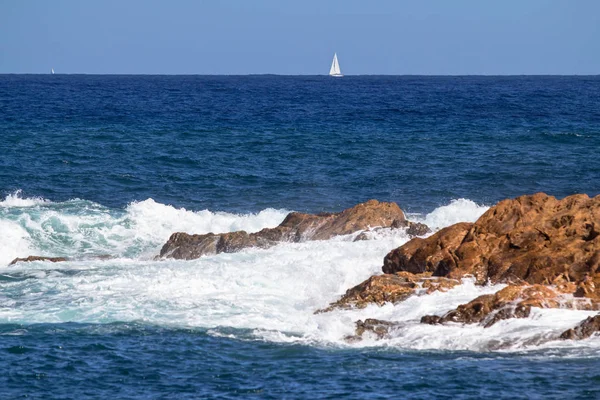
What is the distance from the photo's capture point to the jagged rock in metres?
18.8

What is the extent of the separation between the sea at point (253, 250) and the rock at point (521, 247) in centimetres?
82

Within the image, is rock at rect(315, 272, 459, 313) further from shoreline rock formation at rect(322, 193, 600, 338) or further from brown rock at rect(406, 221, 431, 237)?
brown rock at rect(406, 221, 431, 237)

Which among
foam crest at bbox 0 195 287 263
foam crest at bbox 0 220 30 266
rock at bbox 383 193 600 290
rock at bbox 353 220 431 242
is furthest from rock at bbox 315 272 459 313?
foam crest at bbox 0 220 30 266

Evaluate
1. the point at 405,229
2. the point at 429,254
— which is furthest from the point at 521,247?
the point at 405,229

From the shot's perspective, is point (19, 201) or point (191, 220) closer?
point (191, 220)

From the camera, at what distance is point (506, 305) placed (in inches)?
749

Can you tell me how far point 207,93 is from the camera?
93250mm

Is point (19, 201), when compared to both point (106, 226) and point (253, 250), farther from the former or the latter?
point (253, 250)

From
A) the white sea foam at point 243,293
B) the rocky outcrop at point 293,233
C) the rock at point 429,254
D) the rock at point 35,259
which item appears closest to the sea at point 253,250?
the white sea foam at point 243,293

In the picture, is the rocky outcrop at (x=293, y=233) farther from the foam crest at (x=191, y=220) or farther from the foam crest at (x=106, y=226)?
the foam crest at (x=191, y=220)

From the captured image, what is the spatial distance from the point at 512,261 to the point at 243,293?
254 inches

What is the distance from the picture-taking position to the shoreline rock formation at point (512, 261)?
19.2 meters

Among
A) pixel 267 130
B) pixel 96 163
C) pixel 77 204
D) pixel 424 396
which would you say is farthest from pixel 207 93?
pixel 424 396

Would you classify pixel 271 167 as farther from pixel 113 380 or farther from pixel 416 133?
pixel 113 380
